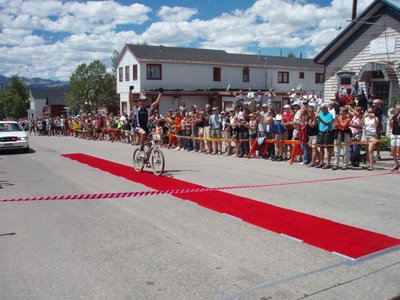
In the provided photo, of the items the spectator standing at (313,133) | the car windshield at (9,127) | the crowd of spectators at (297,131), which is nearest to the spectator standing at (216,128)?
the crowd of spectators at (297,131)

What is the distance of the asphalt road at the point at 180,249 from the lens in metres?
4.23

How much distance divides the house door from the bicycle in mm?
11883

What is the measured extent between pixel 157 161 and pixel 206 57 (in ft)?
116

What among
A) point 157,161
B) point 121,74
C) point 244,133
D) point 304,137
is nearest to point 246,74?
point 121,74

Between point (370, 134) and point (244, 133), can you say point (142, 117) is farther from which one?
point (370, 134)

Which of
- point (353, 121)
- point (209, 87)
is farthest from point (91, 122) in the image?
point (353, 121)

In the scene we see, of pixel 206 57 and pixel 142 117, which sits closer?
pixel 142 117

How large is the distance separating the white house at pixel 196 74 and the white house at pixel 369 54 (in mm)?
18025

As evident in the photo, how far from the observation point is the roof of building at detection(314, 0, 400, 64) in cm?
1782

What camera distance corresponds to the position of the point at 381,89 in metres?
18.9

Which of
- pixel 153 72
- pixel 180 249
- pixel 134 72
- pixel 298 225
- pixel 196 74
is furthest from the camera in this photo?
pixel 196 74

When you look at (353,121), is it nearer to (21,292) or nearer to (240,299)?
(240,299)

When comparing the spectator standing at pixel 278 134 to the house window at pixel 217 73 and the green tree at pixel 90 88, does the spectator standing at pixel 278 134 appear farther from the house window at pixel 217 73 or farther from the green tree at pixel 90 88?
the green tree at pixel 90 88

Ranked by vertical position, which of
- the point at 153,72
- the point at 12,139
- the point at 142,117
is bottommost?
the point at 12,139
